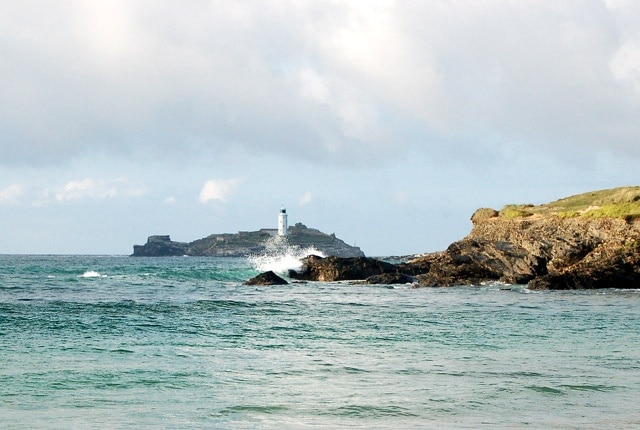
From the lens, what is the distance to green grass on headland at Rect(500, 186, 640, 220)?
61.1 m

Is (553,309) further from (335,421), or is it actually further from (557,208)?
(557,208)

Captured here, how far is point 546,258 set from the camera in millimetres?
57906

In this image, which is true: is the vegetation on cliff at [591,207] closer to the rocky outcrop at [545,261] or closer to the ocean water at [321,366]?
the rocky outcrop at [545,261]

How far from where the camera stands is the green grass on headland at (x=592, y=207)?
200ft

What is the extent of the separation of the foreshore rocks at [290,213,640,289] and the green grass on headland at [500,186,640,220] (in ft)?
4.83

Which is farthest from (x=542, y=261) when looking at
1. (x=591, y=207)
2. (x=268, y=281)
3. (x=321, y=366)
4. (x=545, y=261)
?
(x=321, y=366)

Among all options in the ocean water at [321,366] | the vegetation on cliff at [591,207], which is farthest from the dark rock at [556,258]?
the ocean water at [321,366]

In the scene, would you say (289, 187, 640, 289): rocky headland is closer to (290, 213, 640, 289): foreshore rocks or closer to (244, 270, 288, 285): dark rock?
(290, 213, 640, 289): foreshore rocks

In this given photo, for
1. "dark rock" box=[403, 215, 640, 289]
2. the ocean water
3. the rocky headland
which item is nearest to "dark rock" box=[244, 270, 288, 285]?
the rocky headland

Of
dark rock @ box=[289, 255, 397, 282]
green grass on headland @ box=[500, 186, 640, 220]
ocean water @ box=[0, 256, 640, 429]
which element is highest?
green grass on headland @ box=[500, 186, 640, 220]

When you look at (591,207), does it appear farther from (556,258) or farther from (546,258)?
(556,258)

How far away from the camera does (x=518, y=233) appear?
6097 cm

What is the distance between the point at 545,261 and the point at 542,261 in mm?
213

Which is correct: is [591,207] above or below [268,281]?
above
